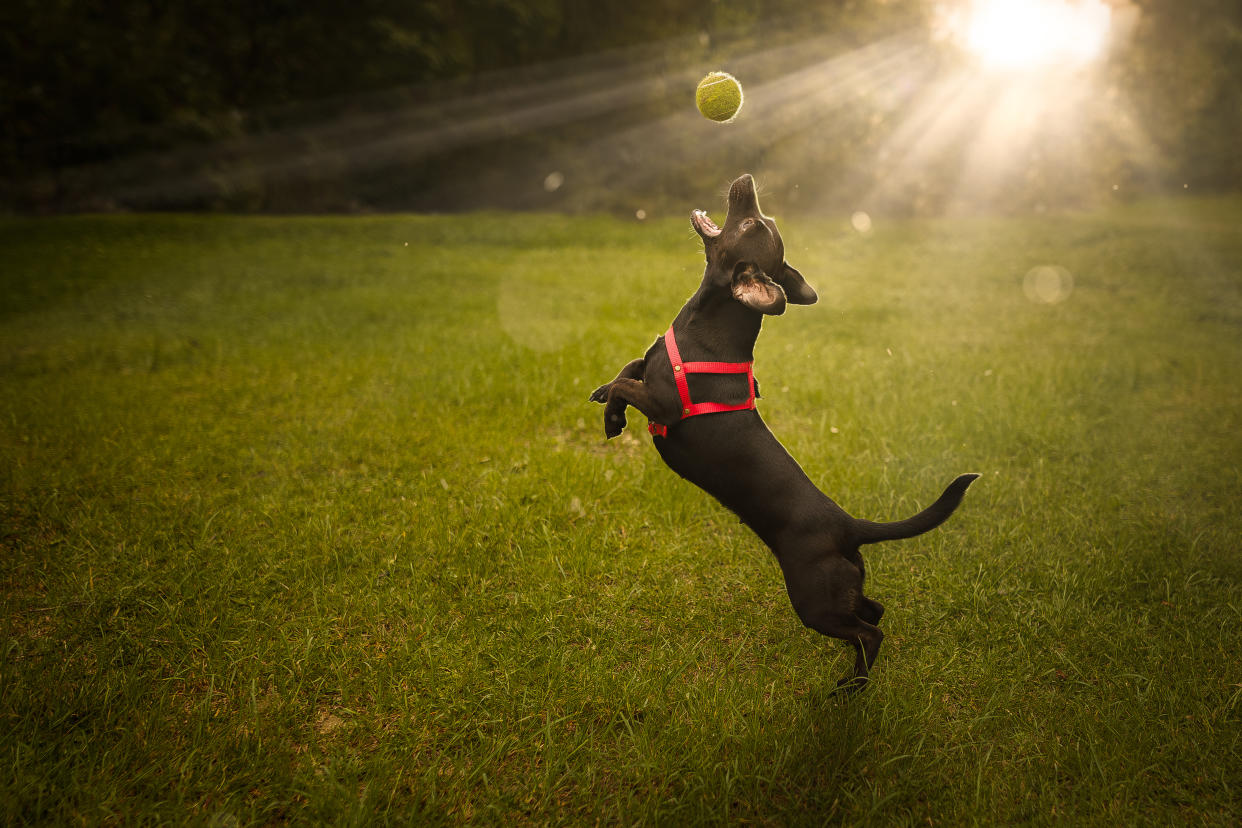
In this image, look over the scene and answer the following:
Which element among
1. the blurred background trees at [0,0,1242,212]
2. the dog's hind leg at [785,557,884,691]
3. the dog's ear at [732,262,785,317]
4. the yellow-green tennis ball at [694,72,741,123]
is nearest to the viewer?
the dog's ear at [732,262,785,317]

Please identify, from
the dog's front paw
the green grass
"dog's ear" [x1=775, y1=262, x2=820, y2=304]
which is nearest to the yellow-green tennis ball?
"dog's ear" [x1=775, y1=262, x2=820, y2=304]

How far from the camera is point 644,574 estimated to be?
3.63 metres

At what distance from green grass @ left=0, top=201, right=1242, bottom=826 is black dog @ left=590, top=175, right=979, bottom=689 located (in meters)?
0.74

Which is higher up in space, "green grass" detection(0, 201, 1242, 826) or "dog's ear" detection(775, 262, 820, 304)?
"dog's ear" detection(775, 262, 820, 304)

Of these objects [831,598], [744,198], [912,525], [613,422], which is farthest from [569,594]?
[744,198]

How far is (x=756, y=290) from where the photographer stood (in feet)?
7.13

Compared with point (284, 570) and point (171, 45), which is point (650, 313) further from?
point (171, 45)

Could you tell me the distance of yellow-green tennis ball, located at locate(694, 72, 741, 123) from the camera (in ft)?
9.00

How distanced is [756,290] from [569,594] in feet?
6.41

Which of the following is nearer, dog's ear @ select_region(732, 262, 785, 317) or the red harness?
dog's ear @ select_region(732, 262, 785, 317)

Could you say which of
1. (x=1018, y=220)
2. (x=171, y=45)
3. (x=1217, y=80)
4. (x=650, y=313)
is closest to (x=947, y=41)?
(x=1018, y=220)

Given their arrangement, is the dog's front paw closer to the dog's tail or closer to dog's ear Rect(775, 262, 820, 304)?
dog's ear Rect(775, 262, 820, 304)

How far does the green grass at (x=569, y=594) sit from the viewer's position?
98.3 inches

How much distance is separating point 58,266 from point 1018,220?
75.0 ft
